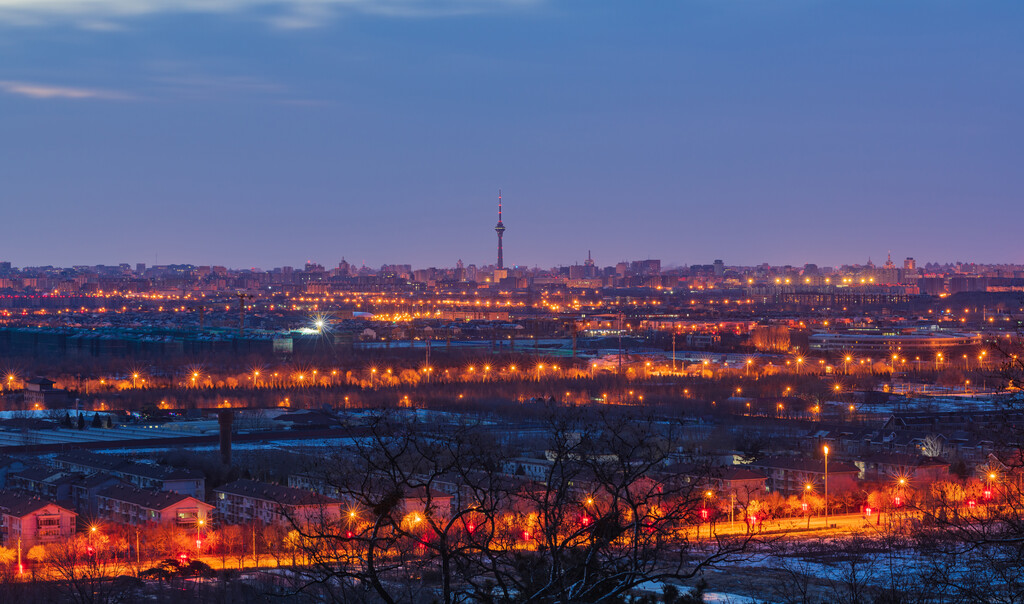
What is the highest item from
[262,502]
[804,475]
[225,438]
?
[225,438]

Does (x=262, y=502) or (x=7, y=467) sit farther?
(x=7, y=467)

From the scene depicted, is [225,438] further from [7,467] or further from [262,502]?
[262,502]

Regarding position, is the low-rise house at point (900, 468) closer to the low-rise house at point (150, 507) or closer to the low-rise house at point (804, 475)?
the low-rise house at point (804, 475)

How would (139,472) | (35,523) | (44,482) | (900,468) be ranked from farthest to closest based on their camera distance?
(900,468)
(139,472)
(44,482)
(35,523)

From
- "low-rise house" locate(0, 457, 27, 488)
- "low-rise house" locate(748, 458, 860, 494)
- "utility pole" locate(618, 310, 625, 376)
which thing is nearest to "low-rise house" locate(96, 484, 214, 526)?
"low-rise house" locate(0, 457, 27, 488)

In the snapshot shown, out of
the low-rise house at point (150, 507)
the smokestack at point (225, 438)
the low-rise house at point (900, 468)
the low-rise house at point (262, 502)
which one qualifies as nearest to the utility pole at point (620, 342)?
the low-rise house at point (900, 468)

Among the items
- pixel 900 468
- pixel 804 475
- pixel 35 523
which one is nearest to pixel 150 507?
pixel 35 523

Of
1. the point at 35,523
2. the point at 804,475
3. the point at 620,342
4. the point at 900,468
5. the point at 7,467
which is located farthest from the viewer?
the point at 620,342
